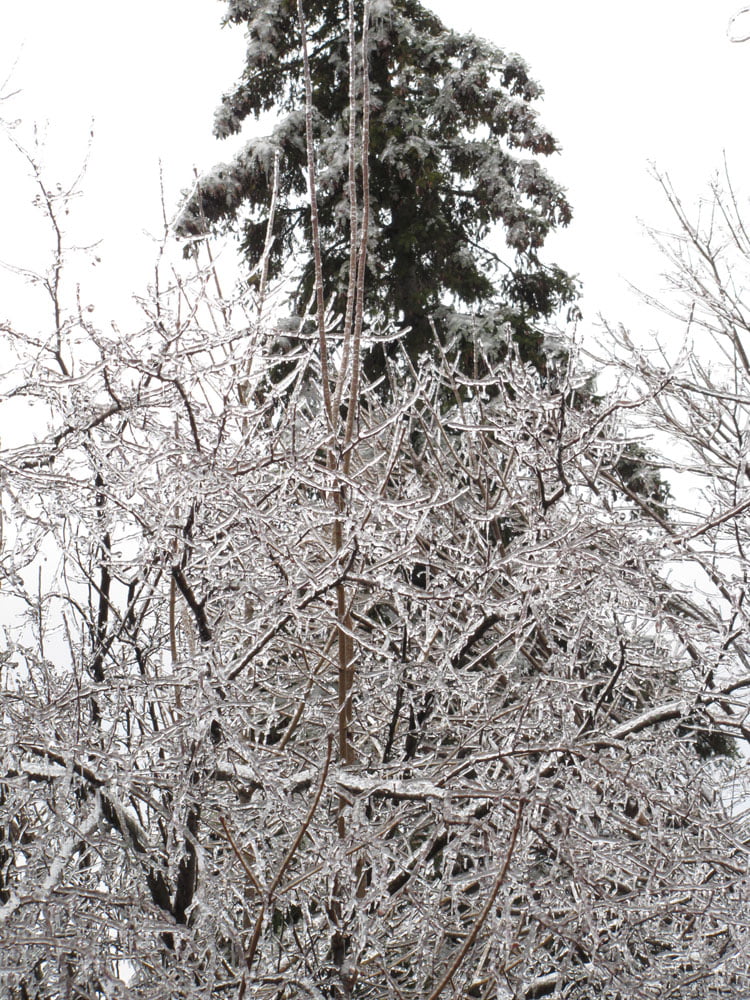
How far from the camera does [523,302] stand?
35.6 feet

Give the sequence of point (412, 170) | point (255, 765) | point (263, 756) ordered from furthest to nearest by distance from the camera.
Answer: point (412, 170) → point (263, 756) → point (255, 765)

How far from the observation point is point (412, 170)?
1034 cm

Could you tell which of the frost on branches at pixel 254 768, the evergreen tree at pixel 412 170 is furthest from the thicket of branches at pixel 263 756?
the evergreen tree at pixel 412 170

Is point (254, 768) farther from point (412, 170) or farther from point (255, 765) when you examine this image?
point (412, 170)

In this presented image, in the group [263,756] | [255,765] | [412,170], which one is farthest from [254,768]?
[412,170]

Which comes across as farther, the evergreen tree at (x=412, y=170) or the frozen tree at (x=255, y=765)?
the evergreen tree at (x=412, y=170)

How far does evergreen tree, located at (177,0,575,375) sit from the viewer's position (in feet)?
33.1

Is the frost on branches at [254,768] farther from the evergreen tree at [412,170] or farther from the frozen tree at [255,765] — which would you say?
the evergreen tree at [412,170]

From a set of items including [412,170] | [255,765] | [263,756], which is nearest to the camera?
[255,765]

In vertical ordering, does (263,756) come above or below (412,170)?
below

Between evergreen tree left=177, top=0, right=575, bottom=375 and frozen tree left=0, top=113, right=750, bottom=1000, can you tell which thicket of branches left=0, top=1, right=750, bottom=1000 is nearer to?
frozen tree left=0, top=113, right=750, bottom=1000

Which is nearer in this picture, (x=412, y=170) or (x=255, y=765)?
(x=255, y=765)

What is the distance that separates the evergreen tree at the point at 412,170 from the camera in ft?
33.1

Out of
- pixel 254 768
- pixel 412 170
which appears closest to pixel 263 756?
pixel 254 768
